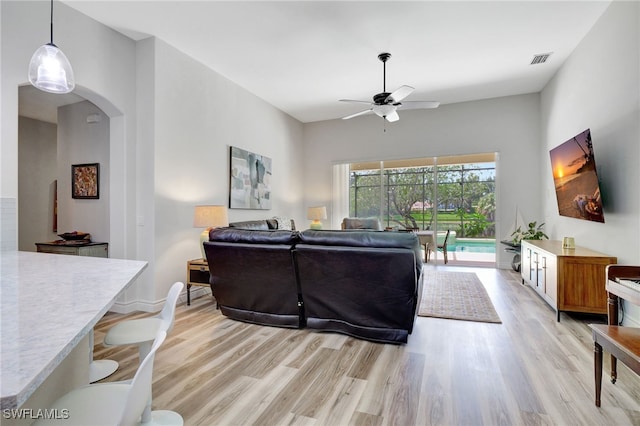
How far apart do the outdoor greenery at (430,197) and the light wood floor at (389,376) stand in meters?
3.47

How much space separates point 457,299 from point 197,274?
10.7ft

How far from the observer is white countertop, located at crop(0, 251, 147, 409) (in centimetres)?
65

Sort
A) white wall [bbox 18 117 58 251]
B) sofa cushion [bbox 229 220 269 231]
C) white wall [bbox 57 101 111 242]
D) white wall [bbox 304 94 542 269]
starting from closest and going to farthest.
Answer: white wall [bbox 57 101 111 242], sofa cushion [bbox 229 220 269 231], white wall [bbox 18 117 58 251], white wall [bbox 304 94 542 269]

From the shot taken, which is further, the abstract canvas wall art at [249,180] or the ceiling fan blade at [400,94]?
the abstract canvas wall art at [249,180]

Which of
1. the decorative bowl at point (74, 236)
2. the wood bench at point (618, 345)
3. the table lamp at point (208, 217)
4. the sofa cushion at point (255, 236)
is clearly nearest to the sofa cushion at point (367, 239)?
the sofa cushion at point (255, 236)

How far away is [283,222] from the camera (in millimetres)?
6352

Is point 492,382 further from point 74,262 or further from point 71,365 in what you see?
point 74,262

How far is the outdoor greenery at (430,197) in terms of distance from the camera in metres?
6.40

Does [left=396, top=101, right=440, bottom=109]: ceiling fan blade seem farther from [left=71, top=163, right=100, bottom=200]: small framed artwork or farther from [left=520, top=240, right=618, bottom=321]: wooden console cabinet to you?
[left=71, top=163, right=100, bottom=200]: small framed artwork

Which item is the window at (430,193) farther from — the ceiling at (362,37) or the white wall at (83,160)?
the white wall at (83,160)

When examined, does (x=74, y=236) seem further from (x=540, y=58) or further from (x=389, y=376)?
(x=540, y=58)

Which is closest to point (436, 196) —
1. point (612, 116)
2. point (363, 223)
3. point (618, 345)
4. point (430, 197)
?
point (430, 197)

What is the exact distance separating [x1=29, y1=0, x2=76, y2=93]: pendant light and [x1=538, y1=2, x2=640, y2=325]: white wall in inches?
180

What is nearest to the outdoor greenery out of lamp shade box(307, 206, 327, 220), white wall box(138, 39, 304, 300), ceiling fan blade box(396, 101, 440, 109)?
lamp shade box(307, 206, 327, 220)
